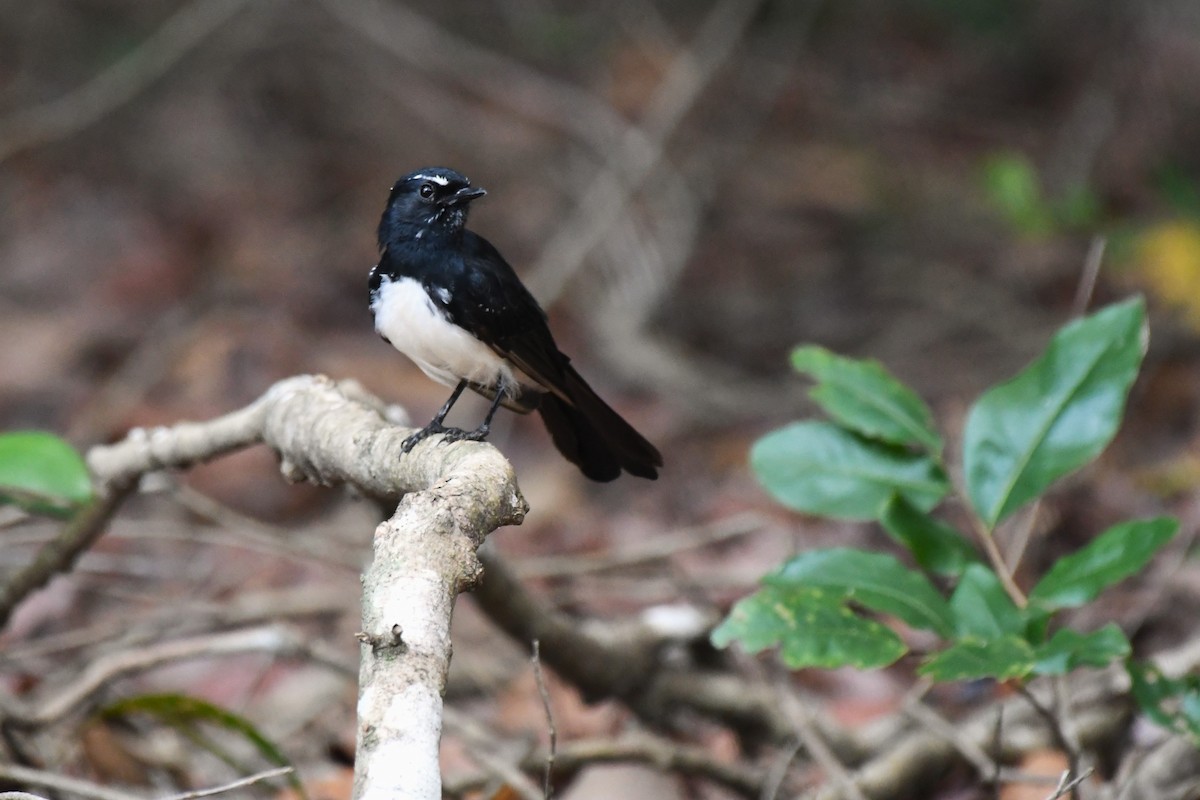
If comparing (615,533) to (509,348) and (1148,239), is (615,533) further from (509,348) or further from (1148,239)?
(1148,239)

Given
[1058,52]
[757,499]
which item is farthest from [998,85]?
[757,499]

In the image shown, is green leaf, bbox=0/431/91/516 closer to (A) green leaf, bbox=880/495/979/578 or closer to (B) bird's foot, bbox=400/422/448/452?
(B) bird's foot, bbox=400/422/448/452

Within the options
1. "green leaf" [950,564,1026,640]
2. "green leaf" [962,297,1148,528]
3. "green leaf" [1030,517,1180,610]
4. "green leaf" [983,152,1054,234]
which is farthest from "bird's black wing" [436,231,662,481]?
"green leaf" [983,152,1054,234]

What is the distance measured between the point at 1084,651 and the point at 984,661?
167mm

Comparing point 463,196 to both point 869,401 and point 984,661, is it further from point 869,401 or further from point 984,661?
point 984,661

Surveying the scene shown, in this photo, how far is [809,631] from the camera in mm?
2289

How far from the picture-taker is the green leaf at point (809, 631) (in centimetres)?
225

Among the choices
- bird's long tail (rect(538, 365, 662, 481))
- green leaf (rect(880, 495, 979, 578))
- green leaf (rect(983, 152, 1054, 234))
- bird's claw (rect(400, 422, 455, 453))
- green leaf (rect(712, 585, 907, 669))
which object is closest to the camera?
green leaf (rect(712, 585, 907, 669))

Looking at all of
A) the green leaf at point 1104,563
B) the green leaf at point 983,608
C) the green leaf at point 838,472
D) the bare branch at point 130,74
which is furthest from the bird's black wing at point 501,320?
the bare branch at point 130,74

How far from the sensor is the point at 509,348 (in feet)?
10.1

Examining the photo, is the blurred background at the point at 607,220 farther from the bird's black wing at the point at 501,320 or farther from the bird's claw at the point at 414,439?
the bird's claw at the point at 414,439

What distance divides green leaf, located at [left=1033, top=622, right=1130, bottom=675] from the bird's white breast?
1465 mm

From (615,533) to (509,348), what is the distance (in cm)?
223

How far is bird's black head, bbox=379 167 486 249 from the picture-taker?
129 inches
